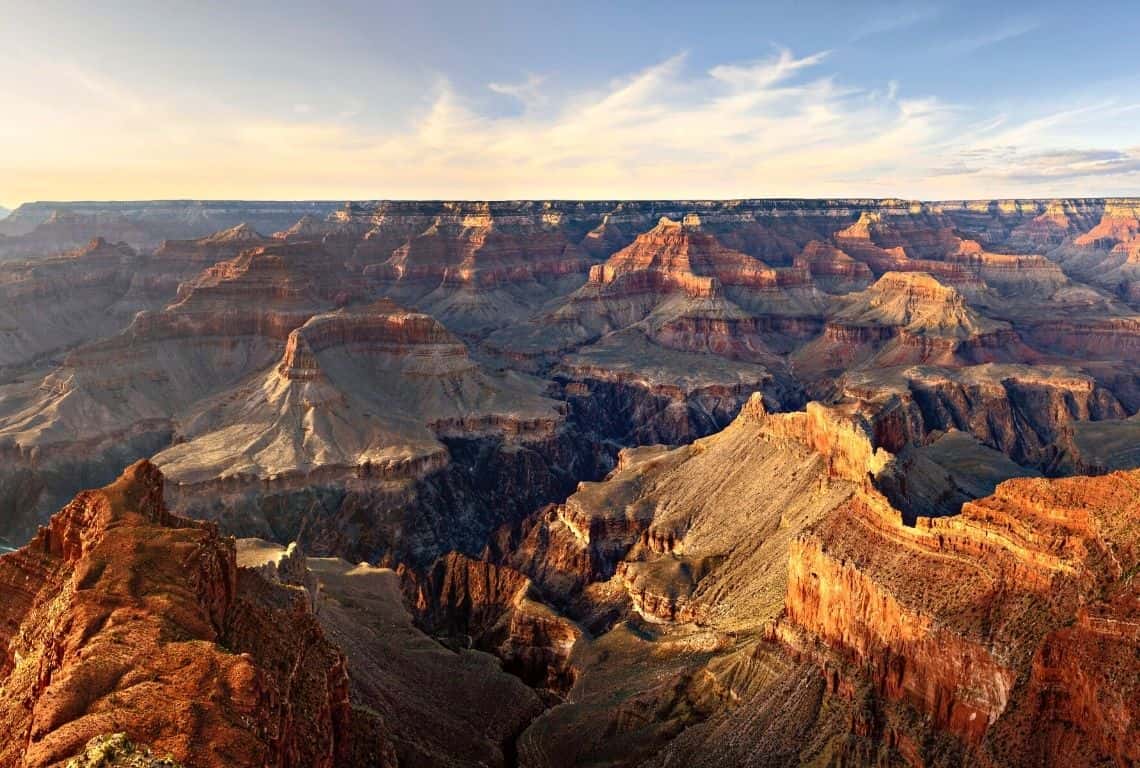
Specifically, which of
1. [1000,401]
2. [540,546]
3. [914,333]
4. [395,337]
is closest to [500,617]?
[540,546]

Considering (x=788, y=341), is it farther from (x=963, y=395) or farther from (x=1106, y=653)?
(x=1106, y=653)

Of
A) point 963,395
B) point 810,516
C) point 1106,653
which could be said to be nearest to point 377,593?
point 810,516

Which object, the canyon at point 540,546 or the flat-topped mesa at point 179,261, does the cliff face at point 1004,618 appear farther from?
the flat-topped mesa at point 179,261

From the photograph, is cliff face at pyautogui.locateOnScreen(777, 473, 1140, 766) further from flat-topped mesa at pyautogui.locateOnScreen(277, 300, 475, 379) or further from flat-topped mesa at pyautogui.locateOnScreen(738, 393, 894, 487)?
flat-topped mesa at pyautogui.locateOnScreen(277, 300, 475, 379)

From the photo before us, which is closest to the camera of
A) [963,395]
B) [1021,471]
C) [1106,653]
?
[1106,653]

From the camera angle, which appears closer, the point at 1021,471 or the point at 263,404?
the point at 1021,471
